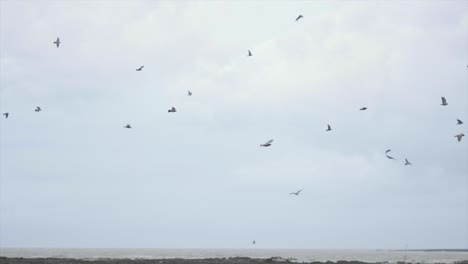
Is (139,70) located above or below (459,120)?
above

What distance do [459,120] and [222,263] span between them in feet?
98.2

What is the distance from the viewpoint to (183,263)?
63.5 m

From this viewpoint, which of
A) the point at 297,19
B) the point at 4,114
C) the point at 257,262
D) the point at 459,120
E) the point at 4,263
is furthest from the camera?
the point at 257,262

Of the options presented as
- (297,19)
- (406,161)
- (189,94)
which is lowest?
(406,161)

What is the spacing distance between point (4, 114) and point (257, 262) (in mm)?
32003

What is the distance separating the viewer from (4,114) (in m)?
49.6

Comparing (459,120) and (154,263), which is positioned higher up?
(459,120)

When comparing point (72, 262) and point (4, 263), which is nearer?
point (4, 263)

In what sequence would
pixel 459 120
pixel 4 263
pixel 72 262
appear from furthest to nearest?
pixel 72 262 < pixel 4 263 < pixel 459 120

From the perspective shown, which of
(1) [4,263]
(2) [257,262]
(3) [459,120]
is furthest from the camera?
(2) [257,262]

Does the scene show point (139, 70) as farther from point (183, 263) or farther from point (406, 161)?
point (183, 263)

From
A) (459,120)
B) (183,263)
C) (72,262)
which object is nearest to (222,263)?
(183,263)

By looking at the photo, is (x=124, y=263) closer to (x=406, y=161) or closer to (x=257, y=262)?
(x=257, y=262)

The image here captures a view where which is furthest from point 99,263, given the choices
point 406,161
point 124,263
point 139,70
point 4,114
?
point 406,161
